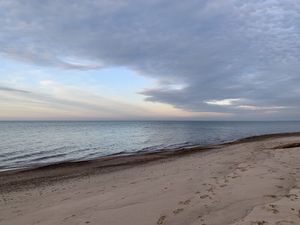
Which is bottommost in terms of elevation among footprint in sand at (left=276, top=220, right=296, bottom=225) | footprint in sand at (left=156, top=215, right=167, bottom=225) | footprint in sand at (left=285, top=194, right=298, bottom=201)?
footprint in sand at (left=156, top=215, right=167, bottom=225)

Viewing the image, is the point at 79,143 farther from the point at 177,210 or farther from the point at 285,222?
the point at 285,222

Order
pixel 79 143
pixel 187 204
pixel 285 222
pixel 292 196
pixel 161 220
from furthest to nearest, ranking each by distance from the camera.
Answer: pixel 79 143 < pixel 187 204 < pixel 292 196 < pixel 161 220 < pixel 285 222

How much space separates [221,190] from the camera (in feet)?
27.3

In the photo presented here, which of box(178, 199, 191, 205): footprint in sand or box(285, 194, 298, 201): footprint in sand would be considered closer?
box(285, 194, 298, 201): footprint in sand

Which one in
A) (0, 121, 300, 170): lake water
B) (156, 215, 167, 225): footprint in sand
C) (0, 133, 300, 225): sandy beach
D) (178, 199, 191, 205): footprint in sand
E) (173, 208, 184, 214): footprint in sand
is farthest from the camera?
(0, 121, 300, 170): lake water

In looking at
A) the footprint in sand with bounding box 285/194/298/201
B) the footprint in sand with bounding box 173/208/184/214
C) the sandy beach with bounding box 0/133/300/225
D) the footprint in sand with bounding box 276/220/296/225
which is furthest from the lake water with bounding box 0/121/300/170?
the footprint in sand with bounding box 276/220/296/225

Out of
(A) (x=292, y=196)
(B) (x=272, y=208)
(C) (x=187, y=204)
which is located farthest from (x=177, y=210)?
(A) (x=292, y=196)

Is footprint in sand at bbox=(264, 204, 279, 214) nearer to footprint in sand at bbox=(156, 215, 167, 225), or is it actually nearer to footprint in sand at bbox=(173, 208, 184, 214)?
footprint in sand at bbox=(173, 208, 184, 214)

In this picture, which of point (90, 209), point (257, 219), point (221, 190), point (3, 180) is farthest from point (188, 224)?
point (3, 180)

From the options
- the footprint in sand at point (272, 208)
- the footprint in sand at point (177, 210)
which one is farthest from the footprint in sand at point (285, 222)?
the footprint in sand at point (177, 210)

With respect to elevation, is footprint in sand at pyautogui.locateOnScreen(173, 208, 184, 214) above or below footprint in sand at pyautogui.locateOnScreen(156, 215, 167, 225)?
above

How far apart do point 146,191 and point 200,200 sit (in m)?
2.56

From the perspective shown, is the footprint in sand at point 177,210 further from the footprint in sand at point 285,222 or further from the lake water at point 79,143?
the lake water at point 79,143

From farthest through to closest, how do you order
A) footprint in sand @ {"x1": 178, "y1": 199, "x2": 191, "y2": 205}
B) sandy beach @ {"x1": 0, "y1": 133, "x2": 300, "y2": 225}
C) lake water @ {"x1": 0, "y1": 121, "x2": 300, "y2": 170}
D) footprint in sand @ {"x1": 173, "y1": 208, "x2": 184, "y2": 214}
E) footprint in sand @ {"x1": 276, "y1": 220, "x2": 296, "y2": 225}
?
lake water @ {"x1": 0, "y1": 121, "x2": 300, "y2": 170}, footprint in sand @ {"x1": 178, "y1": 199, "x2": 191, "y2": 205}, footprint in sand @ {"x1": 173, "y1": 208, "x2": 184, "y2": 214}, sandy beach @ {"x1": 0, "y1": 133, "x2": 300, "y2": 225}, footprint in sand @ {"x1": 276, "y1": 220, "x2": 296, "y2": 225}
